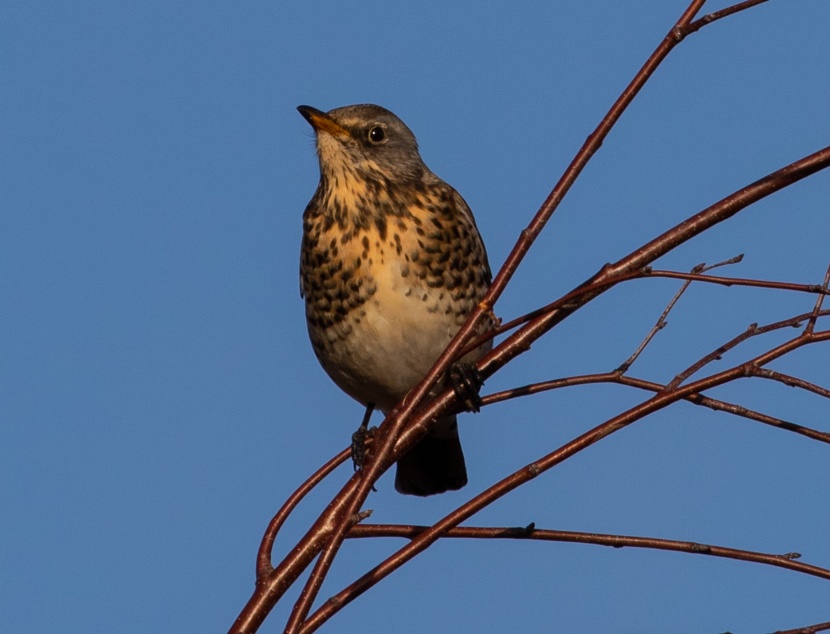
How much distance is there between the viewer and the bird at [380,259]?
6.04 m

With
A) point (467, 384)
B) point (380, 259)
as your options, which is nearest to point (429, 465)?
point (380, 259)

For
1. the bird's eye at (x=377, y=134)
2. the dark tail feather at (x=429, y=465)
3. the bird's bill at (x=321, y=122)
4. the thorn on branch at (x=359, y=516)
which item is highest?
the bird's eye at (x=377, y=134)

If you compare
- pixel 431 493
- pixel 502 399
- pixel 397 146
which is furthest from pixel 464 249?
pixel 502 399

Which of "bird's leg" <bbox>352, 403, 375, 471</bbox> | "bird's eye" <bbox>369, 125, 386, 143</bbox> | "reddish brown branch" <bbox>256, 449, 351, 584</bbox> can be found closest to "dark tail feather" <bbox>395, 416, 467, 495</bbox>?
"bird's leg" <bbox>352, 403, 375, 471</bbox>

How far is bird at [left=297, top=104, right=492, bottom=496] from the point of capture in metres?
6.04

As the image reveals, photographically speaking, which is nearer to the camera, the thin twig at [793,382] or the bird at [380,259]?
the thin twig at [793,382]

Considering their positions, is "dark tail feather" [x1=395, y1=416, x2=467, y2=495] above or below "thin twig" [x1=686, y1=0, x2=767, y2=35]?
above

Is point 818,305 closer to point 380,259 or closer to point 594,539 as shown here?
point 594,539

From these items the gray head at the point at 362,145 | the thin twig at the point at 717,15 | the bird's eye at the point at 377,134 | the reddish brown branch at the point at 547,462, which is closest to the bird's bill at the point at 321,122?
the gray head at the point at 362,145

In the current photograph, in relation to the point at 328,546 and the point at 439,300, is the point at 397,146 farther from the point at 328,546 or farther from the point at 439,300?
the point at 328,546

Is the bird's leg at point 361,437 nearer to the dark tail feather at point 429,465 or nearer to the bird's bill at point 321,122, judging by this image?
the dark tail feather at point 429,465

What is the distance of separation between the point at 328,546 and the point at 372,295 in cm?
336

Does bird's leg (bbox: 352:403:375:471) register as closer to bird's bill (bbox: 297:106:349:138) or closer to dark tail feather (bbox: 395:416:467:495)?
dark tail feather (bbox: 395:416:467:495)

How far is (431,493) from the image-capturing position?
7.43 m
